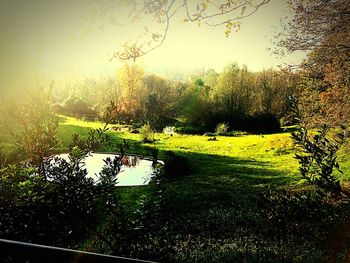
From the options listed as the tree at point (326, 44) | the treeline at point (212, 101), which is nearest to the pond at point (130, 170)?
the tree at point (326, 44)

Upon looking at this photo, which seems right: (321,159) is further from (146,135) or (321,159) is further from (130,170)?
(146,135)

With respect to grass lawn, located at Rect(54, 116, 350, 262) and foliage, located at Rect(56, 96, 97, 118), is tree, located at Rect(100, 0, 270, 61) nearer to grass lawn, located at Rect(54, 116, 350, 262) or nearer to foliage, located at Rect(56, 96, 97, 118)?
grass lawn, located at Rect(54, 116, 350, 262)

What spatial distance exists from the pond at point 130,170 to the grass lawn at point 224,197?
102 cm

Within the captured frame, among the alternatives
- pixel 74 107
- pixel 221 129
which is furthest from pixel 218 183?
pixel 74 107

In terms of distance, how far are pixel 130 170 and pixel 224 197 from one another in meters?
5.84

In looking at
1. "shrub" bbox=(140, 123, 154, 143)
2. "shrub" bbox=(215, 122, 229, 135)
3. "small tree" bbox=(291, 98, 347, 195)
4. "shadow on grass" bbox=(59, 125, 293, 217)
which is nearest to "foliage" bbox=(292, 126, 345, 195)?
"small tree" bbox=(291, 98, 347, 195)

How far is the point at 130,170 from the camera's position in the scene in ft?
53.0

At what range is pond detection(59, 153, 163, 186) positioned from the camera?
13764 millimetres

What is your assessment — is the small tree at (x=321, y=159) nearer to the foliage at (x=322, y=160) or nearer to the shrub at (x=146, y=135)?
the foliage at (x=322, y=160)

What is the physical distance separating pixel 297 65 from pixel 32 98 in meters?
9.76

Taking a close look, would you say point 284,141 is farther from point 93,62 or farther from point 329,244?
point 93,62

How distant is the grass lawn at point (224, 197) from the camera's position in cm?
726

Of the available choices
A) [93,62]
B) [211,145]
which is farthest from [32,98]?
[211,145]

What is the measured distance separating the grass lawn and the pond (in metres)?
1.02
